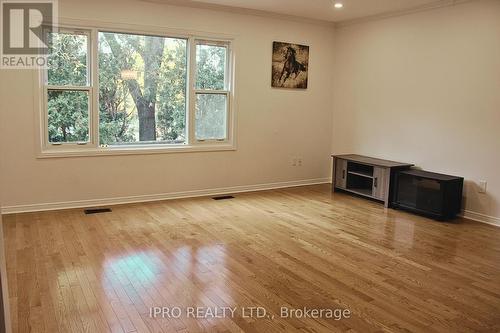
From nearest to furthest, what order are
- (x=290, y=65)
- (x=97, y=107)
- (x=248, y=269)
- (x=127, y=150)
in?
(x=248, y=269) < (x=97, y=107) < (x=127, y=150) < (x=290, y=65)

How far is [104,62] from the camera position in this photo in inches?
198

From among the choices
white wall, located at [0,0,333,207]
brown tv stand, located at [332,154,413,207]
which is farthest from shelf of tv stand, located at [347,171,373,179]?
white wall, located at [0,0,333,207]

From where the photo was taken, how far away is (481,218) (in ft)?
15.8

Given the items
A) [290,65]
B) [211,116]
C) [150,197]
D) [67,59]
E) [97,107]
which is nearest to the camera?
[67,59]

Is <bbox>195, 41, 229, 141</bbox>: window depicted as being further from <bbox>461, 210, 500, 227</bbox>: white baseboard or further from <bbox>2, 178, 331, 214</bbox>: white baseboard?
<bbox>461, 210, 500, 227</bbox>: white baseboard

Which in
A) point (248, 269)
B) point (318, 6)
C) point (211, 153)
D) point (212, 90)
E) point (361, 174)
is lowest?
point (248, 269)

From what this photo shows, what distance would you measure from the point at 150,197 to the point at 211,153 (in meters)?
1.00

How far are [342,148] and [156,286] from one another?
14.5 feet

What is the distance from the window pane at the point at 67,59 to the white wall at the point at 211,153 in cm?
26

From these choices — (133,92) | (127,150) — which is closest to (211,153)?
(127,150)

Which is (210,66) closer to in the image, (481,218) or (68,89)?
(68,89)

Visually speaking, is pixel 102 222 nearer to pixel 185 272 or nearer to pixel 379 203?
pixel 185 272

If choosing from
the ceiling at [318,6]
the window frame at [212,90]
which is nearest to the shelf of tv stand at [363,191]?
the window frame at [212,90]

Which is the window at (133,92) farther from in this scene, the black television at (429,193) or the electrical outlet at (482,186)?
the electrical outlet at (482,186)
